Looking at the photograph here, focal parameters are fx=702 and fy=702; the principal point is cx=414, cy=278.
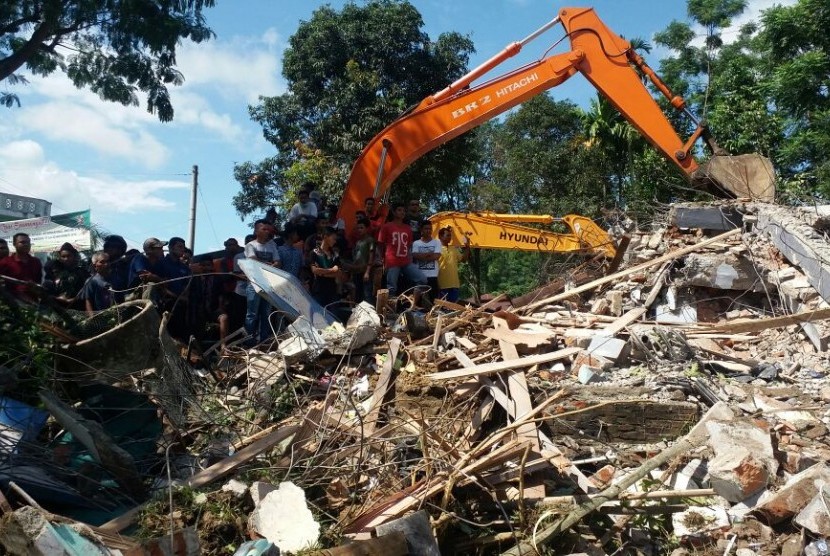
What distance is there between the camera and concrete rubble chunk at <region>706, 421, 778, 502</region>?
15.3 ft

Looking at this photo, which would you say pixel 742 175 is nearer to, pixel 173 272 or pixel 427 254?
pixel 427 254

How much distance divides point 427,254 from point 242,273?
2304mm

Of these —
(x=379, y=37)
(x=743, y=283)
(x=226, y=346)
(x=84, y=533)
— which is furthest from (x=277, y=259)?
(x=379, y=37)

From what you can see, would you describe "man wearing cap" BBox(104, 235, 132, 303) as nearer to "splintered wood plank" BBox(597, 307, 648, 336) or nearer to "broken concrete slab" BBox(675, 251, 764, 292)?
"splintered wood plank" BBox(597, 307, 648, 336)

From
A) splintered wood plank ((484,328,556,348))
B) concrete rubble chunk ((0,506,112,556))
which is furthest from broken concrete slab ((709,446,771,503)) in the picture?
concrete rubble chunk ((0,506,112,556))

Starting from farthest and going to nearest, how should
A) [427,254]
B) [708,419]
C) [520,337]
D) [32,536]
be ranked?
1. [427,254]
2. [520,337]
3. [708,419]
4. [32,536]

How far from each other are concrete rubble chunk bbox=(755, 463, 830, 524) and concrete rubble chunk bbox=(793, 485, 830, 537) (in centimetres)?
8

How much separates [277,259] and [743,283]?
5087 mm

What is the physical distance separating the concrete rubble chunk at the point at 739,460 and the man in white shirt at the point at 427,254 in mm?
4163

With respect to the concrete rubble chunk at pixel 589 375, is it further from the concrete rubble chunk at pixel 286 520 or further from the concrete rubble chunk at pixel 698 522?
the concrete rubble chunk at pixel 286 520

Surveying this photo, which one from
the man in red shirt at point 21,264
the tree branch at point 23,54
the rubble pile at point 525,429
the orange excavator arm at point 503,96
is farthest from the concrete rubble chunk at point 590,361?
the tree branch at point 23,54

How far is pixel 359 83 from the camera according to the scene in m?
16.1

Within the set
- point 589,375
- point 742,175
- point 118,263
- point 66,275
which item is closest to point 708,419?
point 589,375

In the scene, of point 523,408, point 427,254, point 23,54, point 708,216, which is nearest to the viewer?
point 523,408
